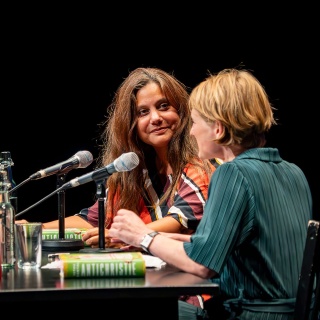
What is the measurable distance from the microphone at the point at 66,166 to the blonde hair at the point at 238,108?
0.70 m

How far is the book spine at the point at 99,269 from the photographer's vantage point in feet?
6.43

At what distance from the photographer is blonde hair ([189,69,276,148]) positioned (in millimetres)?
2170

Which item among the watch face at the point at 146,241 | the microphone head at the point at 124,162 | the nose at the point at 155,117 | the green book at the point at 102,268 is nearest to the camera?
the green book at the point at 102,268

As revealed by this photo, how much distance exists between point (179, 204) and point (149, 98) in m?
0.54

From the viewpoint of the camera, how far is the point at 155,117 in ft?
10.4

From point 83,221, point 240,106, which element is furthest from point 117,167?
point 83,221

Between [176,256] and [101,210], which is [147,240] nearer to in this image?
[176,256]

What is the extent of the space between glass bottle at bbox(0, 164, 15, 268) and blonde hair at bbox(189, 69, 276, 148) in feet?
2.19

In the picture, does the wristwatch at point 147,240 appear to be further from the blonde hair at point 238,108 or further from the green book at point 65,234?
the green book at point 65,234

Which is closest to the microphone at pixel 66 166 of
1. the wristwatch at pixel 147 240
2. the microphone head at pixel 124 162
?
the microphone head at pixel 124 162

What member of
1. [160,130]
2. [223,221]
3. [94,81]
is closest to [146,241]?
[223,221]

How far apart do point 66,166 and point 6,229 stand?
1.76ft

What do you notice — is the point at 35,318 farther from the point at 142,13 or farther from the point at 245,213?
the point at 142,13

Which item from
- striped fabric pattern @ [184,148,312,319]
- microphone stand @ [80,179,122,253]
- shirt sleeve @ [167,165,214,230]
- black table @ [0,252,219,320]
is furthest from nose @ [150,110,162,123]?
black table @ [0,252,219,320]
